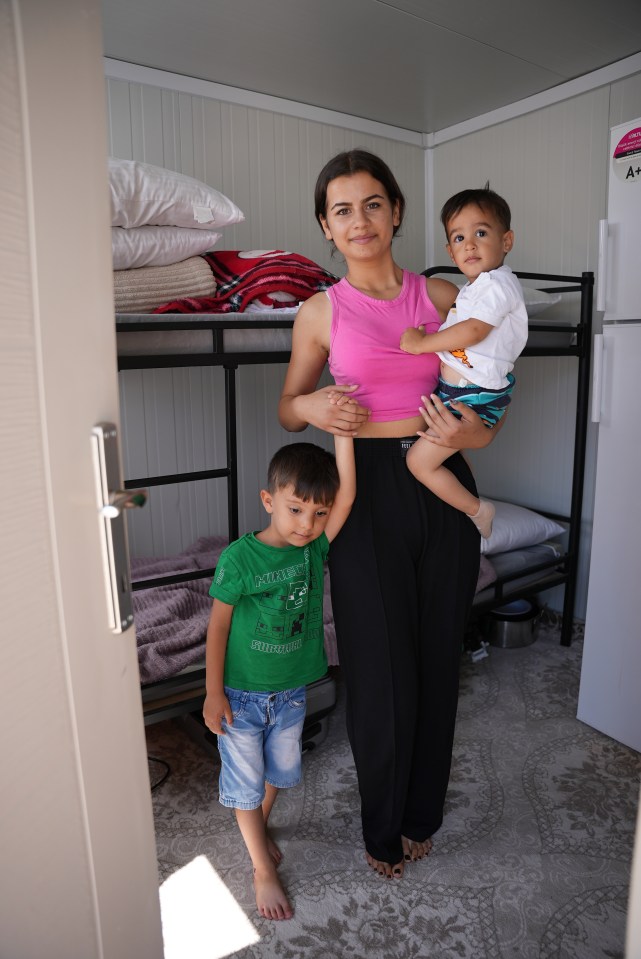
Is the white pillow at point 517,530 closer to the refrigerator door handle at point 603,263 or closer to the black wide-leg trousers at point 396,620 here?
the refrigerator door handle at point 603,263

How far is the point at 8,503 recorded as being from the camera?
782 millimetres

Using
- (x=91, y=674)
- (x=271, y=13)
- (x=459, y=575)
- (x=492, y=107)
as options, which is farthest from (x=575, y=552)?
(x=91, y=674)

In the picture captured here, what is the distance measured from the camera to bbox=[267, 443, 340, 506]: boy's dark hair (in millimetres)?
1550

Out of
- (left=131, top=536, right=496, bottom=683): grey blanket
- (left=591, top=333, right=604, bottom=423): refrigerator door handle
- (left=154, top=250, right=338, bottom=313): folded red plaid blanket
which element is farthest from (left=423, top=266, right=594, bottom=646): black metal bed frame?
(left=154, top=250, right=338, bottom=313): folded red plaid blanket

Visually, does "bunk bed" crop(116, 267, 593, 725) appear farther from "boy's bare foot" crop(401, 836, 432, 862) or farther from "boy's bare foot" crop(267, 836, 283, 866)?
"boy's bare foot" crop(401, 836, 432, 862)

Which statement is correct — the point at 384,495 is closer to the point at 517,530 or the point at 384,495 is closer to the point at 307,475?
the point at 307,475

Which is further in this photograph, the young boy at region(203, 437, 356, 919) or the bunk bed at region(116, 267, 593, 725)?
the bunk bed at region(116, 267, 593, 725)

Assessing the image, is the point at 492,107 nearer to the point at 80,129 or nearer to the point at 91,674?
the point at 80,129

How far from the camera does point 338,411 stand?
1.50 m

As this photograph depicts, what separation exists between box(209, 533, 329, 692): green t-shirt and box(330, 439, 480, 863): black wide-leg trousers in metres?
0.08

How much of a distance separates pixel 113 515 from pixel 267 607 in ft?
2.84

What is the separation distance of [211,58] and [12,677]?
97.0 inches

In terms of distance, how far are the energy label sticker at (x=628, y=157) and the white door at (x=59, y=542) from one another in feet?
5.78

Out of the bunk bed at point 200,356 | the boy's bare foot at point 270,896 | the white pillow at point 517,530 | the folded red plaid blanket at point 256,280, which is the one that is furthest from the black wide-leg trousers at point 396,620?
the white pillow at point 517,530
